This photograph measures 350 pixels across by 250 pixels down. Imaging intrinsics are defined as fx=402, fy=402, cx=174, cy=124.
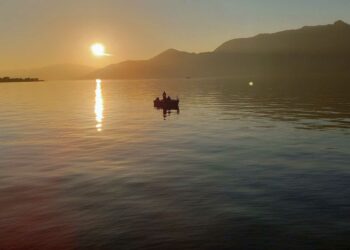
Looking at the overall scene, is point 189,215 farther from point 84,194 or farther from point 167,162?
point 167,162

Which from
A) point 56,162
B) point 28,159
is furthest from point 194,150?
point 28,159

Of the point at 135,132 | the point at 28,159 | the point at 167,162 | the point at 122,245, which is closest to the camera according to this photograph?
the point at 122,245

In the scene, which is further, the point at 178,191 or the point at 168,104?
the point at 168,104

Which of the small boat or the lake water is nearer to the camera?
the lake water

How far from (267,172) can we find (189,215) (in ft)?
34.9

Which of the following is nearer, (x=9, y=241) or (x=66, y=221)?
(x=9, y=241)

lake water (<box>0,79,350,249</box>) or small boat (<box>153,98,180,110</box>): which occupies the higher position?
small boat (<box>153,98,180,110</box>)

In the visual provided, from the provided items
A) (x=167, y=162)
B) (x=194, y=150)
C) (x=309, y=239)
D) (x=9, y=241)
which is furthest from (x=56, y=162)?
(x=309, y=239)

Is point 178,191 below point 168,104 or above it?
below

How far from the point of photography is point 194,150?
38.7 meters

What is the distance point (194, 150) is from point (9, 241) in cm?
2288

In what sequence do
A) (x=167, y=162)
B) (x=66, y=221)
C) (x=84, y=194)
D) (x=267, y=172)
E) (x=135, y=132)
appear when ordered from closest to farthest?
(x=66, y=221) < (x=84, y=194) < (x=267, y=172) < (x=167, y=162) < (x=135, y=132)

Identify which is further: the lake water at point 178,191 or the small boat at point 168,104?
the small boat at point 168,104

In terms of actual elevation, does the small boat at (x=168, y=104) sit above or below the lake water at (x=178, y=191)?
above
